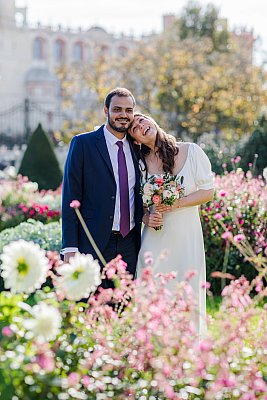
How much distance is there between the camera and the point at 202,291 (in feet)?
15.9

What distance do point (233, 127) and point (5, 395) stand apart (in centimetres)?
2446

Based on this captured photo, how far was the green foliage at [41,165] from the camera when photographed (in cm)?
1491

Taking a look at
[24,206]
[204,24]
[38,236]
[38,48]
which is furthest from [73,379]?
[38,48]

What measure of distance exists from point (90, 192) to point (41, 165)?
1052 cm

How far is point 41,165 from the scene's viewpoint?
15.1 metres

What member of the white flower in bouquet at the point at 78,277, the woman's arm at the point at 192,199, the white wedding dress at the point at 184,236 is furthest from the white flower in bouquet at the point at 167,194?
the white flower in bouquet at the point at 78,277

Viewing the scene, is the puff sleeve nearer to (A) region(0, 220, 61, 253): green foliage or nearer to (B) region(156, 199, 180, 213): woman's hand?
(B) region(156, 199, 180, 213): woman's hand

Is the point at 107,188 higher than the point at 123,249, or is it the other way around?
the point at 107,188

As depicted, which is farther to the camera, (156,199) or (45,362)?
(156,199)

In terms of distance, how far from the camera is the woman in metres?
4.80

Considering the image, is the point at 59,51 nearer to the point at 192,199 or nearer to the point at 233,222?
the point at 233,222

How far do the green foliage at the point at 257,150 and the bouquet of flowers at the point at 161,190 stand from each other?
908cm

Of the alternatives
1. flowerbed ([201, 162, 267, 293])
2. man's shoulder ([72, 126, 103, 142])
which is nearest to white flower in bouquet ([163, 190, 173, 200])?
man's shoulder ([72, 126, 103, 142])

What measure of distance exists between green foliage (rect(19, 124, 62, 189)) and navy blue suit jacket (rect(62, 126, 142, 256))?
10165mm
